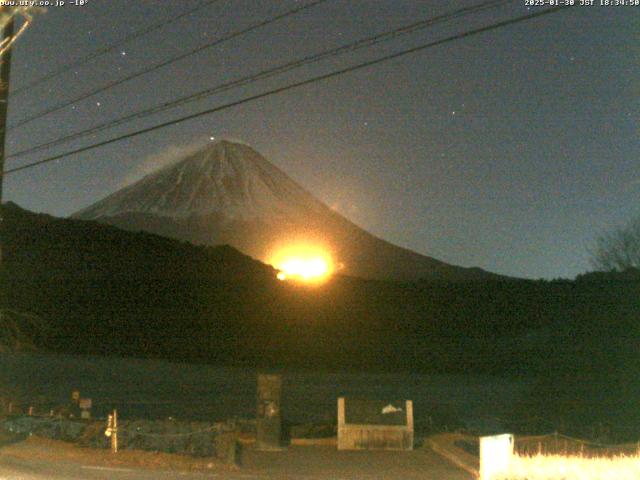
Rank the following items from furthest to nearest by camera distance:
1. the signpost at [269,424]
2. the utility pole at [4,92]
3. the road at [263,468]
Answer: the signpost at [269,424], the utility pole at [4,92], the road at [263,468]

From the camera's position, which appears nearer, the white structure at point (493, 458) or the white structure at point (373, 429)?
the white structure at point (493, 458)

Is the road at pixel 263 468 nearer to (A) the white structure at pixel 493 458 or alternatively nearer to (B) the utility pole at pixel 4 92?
(A) the white structure at pixel 493 458

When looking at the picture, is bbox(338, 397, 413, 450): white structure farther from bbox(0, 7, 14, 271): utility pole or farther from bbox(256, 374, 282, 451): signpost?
bbox(0, 7, 14, 271): utility pole

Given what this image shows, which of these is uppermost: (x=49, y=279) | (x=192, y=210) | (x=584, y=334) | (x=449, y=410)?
(x=192, y=210)

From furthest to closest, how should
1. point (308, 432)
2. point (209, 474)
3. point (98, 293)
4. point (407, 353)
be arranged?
point (98, 293) < point (407, 353) < point (308, 432) < point (209, 474)

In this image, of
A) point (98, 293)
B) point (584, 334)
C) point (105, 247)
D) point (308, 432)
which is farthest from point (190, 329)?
point (308, 432)

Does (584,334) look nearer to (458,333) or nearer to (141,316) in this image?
(458,333)

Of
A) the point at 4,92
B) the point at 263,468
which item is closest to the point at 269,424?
the point at 263,468

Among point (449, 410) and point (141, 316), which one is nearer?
point (449, 410)

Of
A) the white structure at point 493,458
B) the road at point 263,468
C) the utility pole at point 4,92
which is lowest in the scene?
the road at point 263,468

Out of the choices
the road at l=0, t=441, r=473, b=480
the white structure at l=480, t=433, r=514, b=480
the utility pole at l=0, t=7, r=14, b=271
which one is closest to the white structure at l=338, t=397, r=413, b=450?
the road at l=0, t=441, r=473, b=480

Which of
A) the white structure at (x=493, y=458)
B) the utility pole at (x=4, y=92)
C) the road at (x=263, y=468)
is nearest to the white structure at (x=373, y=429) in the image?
the road at (x=263, y=468)
